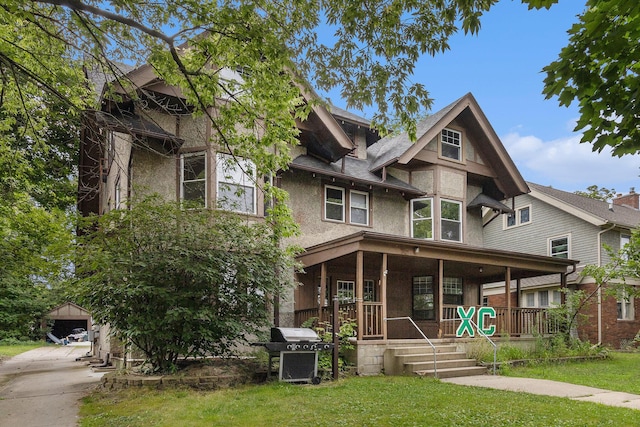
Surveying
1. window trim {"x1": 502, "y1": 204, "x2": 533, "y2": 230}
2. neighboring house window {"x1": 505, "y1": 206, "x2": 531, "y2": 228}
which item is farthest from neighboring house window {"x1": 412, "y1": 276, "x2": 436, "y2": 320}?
window trim {"x1": 502, "y1": 204, "x2": 533, "y2": 230}

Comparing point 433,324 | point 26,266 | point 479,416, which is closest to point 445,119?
point 433,324

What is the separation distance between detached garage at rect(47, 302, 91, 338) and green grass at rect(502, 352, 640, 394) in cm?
3179

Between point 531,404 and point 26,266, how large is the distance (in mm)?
14300

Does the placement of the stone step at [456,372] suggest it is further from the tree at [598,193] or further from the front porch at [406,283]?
the tree at [598,193]

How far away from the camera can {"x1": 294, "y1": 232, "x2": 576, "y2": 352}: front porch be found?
1270 centimetres

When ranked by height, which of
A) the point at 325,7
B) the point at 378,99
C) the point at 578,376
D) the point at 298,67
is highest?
the point at 325,7

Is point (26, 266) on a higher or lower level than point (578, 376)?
higher

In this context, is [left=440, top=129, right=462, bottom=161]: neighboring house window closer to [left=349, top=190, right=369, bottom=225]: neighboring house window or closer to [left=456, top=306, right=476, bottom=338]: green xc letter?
[left=349, top=190, right=369, bottom=225]: neighboring house window

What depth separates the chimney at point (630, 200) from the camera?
97.6ft

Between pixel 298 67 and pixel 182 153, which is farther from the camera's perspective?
pixel 182 153

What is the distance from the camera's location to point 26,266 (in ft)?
49.3

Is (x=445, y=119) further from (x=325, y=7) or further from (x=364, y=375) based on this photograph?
(x=325, y=7)

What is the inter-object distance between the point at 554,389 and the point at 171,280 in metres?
7.83

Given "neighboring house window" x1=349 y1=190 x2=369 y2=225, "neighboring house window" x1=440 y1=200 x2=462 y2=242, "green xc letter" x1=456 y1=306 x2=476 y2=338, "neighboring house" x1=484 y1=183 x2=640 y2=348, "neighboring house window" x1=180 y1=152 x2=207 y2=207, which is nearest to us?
"green xc letter" x1=456 y1=306 x2=476 y2=338
